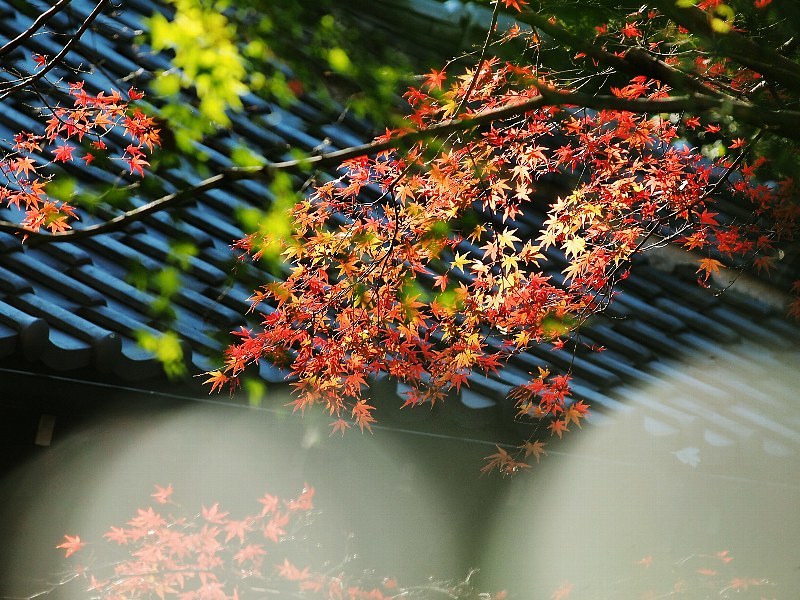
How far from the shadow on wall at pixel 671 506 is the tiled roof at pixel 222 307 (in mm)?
38

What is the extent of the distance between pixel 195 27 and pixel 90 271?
4.55ft

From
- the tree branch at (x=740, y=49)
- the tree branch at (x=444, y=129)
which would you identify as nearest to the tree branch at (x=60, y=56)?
the tree branch at (x=444, y=129)

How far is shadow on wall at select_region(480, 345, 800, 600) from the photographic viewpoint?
4.04 m

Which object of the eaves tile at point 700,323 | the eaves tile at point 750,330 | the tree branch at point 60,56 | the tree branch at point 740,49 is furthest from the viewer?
the eaves tile at point 750,330

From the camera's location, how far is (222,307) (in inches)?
145

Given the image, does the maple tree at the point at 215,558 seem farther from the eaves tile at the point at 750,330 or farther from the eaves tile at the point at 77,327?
the eaves tile at the point at 750,330

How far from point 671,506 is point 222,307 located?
99.9 inches

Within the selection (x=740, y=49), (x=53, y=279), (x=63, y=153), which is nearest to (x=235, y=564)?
(x=53, y=279)

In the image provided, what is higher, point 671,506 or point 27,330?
point 27,330

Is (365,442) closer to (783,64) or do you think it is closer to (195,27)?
(195,27)

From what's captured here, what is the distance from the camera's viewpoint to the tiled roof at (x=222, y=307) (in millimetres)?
3041

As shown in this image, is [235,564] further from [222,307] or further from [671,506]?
[671,506]

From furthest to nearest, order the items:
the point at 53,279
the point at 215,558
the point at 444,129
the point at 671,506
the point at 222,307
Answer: the point at 671,506
the point at 222,307
the point at 215,558
the point at 53,279
the point at 444,129

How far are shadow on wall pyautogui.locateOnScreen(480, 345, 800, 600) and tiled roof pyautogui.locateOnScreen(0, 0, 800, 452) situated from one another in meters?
0.04
